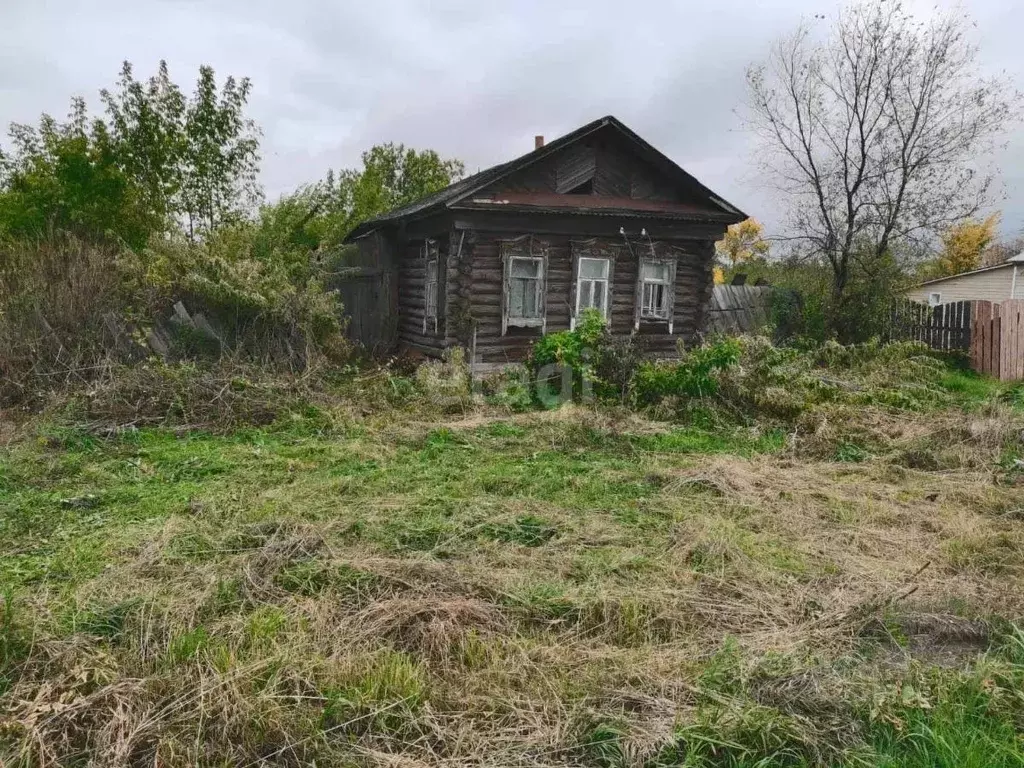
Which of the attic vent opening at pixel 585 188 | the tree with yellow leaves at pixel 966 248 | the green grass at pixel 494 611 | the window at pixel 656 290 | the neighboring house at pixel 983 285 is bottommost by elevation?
the green grass at pixel 494 611

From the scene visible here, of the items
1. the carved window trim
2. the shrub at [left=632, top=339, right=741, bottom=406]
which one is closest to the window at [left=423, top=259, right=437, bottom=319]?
the carved window trim

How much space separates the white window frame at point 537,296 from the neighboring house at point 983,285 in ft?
52.6

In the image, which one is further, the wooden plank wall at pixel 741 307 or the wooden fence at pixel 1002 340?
the wooden plank wall at pixel 741 307

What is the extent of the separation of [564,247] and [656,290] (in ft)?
7.50

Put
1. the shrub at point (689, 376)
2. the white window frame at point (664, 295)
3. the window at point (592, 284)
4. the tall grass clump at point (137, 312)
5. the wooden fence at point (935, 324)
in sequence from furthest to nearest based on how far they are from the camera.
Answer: the wooden fence at point (935, 324) < the white window frame at point (664, 295) < the window at point (592, 284) < the shrub at point (689, 376) < the tall grass clump at point (137, 312)

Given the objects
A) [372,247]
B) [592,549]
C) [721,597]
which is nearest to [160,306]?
[372,247]

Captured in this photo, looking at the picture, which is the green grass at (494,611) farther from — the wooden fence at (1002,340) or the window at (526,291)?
the wooden fence at (1002,340)

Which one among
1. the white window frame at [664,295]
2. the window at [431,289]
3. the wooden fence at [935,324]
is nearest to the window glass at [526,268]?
the window at [431,289]

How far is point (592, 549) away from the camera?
4.56 meters

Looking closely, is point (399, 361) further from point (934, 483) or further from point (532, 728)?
point (532, 728)

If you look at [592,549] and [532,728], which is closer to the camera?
[532,728]

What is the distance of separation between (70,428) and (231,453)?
1.92 m

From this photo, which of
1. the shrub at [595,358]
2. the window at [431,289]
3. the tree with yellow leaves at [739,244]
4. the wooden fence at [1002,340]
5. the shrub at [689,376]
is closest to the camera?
the shrub at [689,376]

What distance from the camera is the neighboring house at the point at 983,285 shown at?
24.6 m
